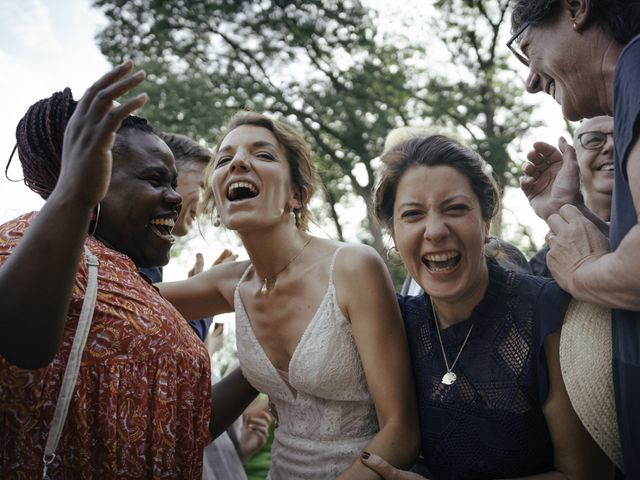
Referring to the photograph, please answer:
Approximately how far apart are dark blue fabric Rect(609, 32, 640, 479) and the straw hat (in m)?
0.06

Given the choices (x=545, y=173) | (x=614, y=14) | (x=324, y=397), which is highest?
(x=614, y=14)

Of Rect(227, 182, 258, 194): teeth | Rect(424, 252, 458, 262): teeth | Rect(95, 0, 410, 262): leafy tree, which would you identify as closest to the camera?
Rect(424, 252, 458, 262): teeth

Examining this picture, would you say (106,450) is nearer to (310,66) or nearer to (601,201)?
(601,201)

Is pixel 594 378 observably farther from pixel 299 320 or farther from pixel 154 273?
pixel 154 273

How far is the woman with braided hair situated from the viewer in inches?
Answer: 58.2

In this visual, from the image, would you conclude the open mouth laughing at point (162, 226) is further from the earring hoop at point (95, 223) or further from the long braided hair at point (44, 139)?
the long braided hair at point (44, 139)

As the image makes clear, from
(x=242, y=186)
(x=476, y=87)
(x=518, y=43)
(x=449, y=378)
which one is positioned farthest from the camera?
(x=476, y=87)

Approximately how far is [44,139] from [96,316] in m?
0.67

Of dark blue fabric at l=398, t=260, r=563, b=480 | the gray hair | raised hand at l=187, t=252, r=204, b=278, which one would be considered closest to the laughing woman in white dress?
dark blue fabric at l=398, t=260, r=563, b=480

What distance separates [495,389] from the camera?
2.23 meters

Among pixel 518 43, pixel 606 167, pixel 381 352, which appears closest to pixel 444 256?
pixel 381 352

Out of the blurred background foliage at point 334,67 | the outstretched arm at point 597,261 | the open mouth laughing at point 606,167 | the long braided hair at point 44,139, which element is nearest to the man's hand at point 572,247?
the outstretched arm at point 597,261

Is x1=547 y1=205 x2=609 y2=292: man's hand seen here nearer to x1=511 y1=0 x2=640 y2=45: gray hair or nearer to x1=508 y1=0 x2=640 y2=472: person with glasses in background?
x1=508 y1=0 x2=640 y2=472: person with glasses in background

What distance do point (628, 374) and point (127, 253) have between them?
1763 mm
